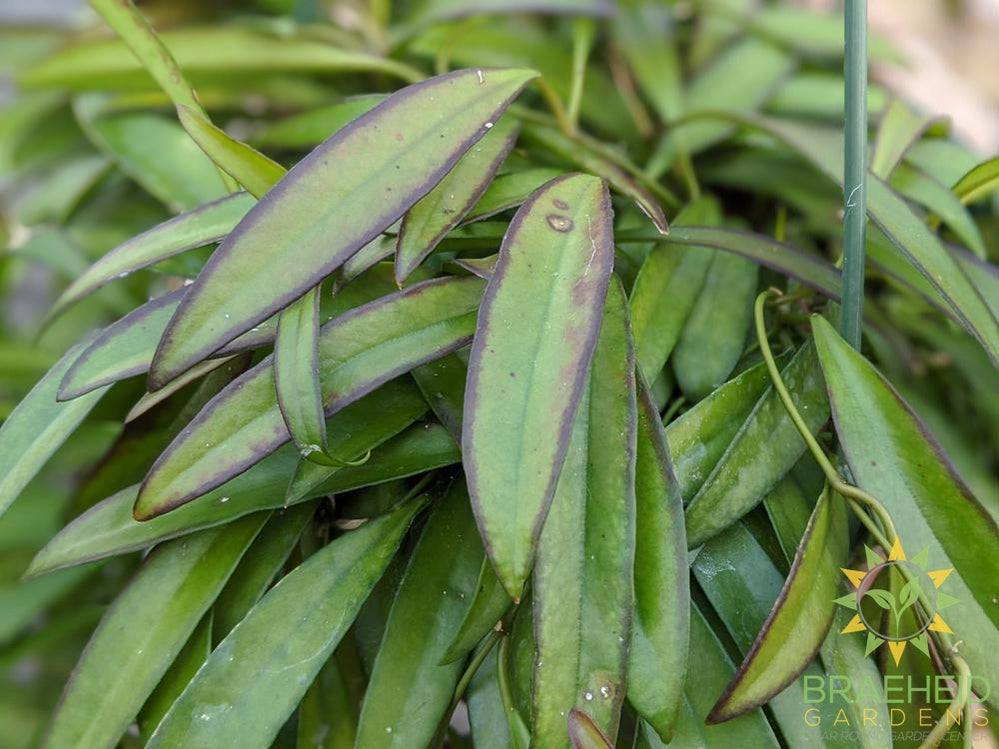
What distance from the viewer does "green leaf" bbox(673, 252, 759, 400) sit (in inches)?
19.5

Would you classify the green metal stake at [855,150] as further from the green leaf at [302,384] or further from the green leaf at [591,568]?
the green leaf at [302,384]

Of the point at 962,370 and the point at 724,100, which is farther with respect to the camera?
the point at 724,100

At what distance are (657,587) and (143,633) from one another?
0.26 metres

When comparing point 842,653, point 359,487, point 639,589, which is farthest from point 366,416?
point 842,653

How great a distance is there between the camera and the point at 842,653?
16.7 inches

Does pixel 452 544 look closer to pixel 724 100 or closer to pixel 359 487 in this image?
pixel 359 487

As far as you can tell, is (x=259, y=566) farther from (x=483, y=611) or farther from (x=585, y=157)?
(x=585, y=157)

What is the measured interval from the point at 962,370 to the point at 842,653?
1.07 ft

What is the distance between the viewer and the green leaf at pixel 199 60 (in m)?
0.74

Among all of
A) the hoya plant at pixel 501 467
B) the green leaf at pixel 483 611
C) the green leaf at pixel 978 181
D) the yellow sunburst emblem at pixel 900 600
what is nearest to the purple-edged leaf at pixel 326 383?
the hoya plant at pixel 501 467

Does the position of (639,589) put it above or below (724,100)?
below

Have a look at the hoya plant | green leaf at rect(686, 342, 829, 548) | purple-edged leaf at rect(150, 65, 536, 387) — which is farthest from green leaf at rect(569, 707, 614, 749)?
purple-edged leaf at rect(150, 65, 536, 387)

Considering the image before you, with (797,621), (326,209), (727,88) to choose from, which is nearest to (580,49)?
(727,88)

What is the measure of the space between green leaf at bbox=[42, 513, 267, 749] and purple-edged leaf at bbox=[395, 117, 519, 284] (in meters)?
0.17
